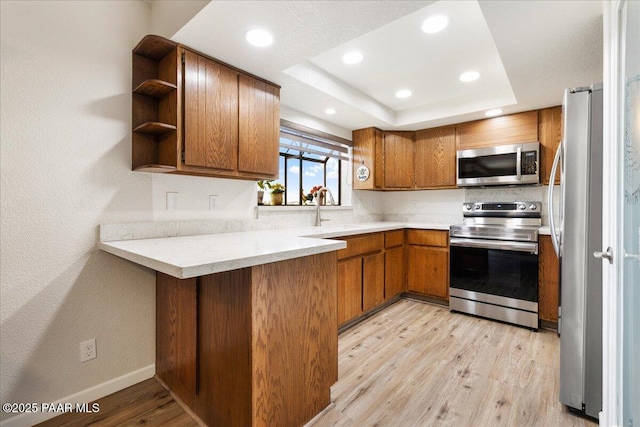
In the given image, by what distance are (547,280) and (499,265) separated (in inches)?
15.0

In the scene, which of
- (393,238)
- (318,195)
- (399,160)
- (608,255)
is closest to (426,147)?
(399,160)

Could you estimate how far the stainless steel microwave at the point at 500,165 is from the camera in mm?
2957

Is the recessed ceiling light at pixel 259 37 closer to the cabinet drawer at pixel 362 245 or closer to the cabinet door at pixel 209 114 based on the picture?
the cabinet door at pixel 209 114

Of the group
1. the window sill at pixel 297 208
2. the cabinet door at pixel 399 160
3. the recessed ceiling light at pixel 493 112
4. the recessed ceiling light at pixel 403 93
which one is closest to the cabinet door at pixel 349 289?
the window sill at pixel 297 208

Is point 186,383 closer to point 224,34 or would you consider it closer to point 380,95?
point 224,34

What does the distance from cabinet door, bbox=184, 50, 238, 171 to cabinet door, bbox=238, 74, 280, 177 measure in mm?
60

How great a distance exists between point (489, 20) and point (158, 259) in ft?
6.44

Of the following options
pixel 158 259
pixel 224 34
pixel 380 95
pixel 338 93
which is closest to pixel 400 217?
pixel 380 95

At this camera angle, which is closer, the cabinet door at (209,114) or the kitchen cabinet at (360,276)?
the cabinet door at (209,114)

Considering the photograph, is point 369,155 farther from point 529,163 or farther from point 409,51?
point 529,163

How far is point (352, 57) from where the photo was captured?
2346 millimetres

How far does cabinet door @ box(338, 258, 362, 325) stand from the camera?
2598mm

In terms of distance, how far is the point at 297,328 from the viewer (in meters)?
1.48

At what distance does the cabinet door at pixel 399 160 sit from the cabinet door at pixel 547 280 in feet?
5.06
